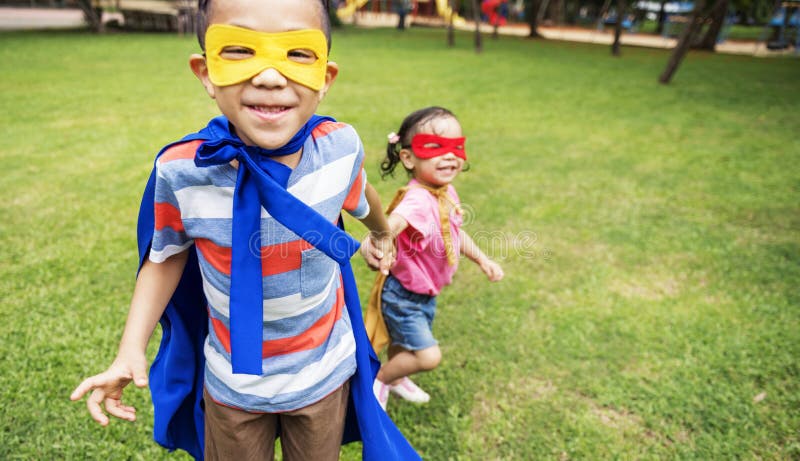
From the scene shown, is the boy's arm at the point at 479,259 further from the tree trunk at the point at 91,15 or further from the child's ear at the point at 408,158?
the tree trunk at the point at 91,15

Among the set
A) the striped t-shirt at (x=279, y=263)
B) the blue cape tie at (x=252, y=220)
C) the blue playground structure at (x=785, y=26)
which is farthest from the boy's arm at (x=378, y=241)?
the blue playground structure at (x=785, y=26)

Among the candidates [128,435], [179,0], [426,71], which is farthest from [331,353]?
[179,0]

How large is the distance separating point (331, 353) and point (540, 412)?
4.97 ft

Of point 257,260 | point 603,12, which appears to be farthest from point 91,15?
point 257,260

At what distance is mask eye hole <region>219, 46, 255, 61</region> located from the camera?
3.83 ft

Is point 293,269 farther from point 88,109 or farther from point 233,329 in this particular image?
point 88,109

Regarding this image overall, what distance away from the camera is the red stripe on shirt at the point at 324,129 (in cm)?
138

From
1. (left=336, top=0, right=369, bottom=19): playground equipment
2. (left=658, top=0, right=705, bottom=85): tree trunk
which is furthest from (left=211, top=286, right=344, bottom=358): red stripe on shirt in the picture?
(left=336, top=0, right=369, bottom=19): playground equipment

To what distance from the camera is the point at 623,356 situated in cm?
306

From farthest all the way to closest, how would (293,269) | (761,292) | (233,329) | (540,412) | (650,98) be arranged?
1. (650,98)
2. (761,292)
3. (540,412)
4. (293,269)
5. (233,329)

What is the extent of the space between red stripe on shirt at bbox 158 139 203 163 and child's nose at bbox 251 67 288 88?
0.20 meters

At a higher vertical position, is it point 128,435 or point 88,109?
point 88,109

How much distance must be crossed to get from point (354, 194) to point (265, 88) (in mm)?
400

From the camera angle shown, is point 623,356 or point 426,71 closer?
point 623,356
